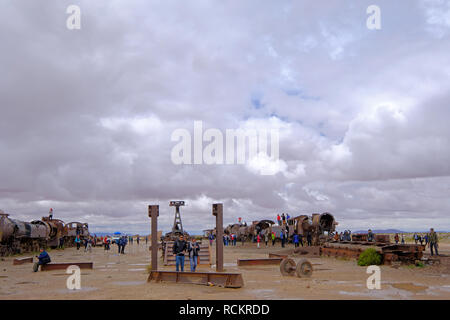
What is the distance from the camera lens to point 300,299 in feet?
32.3

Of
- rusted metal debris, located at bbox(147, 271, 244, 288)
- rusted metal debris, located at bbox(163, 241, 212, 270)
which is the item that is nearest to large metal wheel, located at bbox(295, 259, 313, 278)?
rusted metal debris, located at bbox(147, 271, 244, 288)

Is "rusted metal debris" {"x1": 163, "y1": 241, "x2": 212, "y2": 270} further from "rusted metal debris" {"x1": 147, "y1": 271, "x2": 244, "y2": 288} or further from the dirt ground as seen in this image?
A: "rusted metal debris" {"x1": 147, "y1": 271, "x2": 244, "y2": 288}

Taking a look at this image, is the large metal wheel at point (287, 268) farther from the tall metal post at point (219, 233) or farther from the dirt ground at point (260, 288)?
the tall metal post at point (219, 233)

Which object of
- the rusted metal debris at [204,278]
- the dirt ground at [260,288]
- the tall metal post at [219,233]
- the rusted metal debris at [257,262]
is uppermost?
the tall metal post at [219,233]

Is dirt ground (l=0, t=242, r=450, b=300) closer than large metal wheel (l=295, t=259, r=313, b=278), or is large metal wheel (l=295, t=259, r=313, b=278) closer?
dirt ground (l=0, t=242, r=450, b=300)

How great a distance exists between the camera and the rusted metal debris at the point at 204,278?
11.9 meters

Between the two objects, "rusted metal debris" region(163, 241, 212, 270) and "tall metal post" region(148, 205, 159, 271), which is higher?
"tall metal post" region(148, 205, 159, 271)

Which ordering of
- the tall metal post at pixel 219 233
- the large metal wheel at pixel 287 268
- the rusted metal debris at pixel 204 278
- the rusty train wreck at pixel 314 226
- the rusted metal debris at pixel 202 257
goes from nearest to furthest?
the rusted metal debris at pixel 204 278 < the large metal wheel at pixel 287 268 < the tall metal post at pixel 219 233 < the rusted metal debris at pixel 202 257 < the rusty train wreck at pixel 314 226

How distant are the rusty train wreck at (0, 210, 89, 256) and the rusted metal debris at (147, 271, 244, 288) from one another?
22.3 metres

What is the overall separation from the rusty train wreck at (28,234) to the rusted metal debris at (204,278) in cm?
2226

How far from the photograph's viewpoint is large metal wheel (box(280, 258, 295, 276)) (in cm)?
1523

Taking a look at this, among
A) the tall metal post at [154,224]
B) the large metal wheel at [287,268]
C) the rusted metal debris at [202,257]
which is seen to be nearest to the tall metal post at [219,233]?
the tall metal post at [154,224]

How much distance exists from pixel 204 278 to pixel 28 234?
1105 inches
